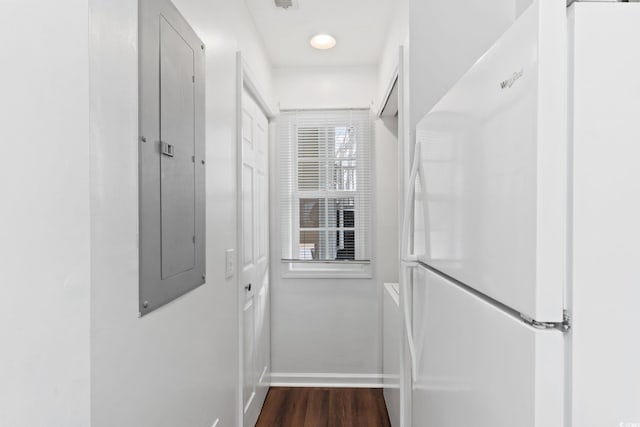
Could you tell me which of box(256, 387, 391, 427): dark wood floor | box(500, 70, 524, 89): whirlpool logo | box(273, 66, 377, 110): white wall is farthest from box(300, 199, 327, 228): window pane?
box(500, 70, 524, 89): whirlpool logo

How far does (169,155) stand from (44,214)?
0.50 m

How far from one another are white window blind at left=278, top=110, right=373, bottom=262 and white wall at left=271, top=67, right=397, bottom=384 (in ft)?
0.30

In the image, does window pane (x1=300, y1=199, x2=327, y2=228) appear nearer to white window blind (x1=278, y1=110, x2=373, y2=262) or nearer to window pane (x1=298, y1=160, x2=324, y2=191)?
white window blind (x1=278, y1=110, x2=373, y2=262)

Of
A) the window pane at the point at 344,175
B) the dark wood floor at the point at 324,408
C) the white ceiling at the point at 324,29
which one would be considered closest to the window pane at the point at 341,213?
the window pane at the point at 344,175

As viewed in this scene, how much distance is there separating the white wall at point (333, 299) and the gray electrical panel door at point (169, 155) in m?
1.69

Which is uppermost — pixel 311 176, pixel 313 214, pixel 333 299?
pixel 311 176

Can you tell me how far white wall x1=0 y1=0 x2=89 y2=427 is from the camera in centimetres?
55

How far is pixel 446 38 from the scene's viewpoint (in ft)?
4.22

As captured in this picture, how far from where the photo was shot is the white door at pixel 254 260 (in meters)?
2.17

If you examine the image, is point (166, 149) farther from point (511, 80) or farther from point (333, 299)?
point (333, 299)

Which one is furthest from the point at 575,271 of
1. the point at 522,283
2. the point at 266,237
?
the point at 266,237

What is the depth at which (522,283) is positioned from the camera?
51 cm

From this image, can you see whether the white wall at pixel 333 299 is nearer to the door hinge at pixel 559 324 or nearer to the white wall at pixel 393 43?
the white wall at pixel 393 43

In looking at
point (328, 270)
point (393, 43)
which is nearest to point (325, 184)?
point (328, 270)
